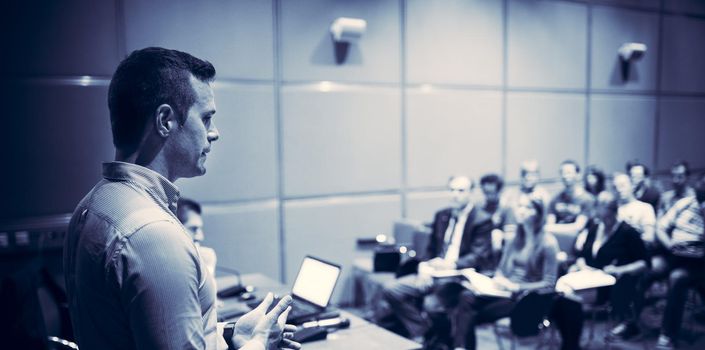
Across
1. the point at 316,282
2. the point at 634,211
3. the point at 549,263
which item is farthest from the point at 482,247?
the point at 316,282

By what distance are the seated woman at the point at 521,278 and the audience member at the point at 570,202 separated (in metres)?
1.94

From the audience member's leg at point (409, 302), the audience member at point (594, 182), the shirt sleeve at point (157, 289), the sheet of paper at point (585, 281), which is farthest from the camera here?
the audience member at point (594, 182)

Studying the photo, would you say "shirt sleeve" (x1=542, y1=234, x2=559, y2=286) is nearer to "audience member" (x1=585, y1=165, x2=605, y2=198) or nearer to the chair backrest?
the chair backrest

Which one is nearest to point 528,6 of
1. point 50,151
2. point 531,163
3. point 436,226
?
point 531,163

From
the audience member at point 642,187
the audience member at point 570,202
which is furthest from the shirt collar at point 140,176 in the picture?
the audience member at point 642,187

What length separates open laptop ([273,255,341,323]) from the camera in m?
2.56

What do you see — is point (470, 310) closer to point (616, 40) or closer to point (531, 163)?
point (531, 163)

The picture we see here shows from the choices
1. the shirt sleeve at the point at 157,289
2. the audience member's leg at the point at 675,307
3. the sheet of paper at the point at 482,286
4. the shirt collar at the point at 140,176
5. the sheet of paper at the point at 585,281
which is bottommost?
the audience member's leg at the point at 675,307

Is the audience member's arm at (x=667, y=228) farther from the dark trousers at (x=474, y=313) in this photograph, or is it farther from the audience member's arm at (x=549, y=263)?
the dark trousers at (x=474, y=313)

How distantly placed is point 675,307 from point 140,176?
4486 millimetres

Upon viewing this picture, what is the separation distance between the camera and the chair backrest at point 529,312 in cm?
331

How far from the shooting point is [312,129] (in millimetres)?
4898

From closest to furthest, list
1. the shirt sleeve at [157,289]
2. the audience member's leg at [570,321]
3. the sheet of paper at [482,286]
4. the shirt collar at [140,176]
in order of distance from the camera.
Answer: the shirt sleeve at [157,289], the shirt collar at [140,176], the sheet of paper at [482,286], the audience member's leg at [570,321]

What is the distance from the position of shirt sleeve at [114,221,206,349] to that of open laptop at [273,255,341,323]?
5.08 feet
